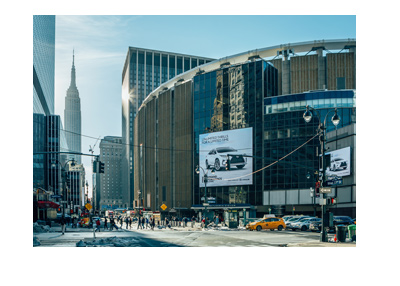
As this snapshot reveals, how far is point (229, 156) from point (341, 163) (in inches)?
926

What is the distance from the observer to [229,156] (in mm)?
80250

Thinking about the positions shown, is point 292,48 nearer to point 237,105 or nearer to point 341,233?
point 237,105

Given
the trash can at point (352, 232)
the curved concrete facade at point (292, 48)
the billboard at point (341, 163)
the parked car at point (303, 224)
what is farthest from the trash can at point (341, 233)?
the curved concrete facade at point (292, 48)

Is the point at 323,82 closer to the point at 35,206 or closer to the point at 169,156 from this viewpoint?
the point at 169,156

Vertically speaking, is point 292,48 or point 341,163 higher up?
point 292,48

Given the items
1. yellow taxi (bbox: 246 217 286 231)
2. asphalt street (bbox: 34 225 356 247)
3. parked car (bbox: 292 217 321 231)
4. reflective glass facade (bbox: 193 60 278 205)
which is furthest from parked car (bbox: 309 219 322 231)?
reflective glass facade (bbox: 193 60 278 205)

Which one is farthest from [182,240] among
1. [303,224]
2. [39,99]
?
[39,99]

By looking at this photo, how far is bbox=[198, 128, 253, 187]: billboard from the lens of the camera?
83.1 meters

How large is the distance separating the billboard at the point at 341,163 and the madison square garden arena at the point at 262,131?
0.49 feet

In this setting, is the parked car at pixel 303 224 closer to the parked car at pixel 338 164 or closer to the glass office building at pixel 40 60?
the parked car at pixel 338 164

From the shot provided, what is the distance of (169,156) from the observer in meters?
109

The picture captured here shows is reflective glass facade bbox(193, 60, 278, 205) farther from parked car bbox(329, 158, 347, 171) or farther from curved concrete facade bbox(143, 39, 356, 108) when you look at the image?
parked car bbox(329, 158, 347, 171)

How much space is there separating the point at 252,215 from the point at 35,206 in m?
41.1

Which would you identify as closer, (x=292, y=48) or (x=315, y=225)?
(x=315, y=225)
